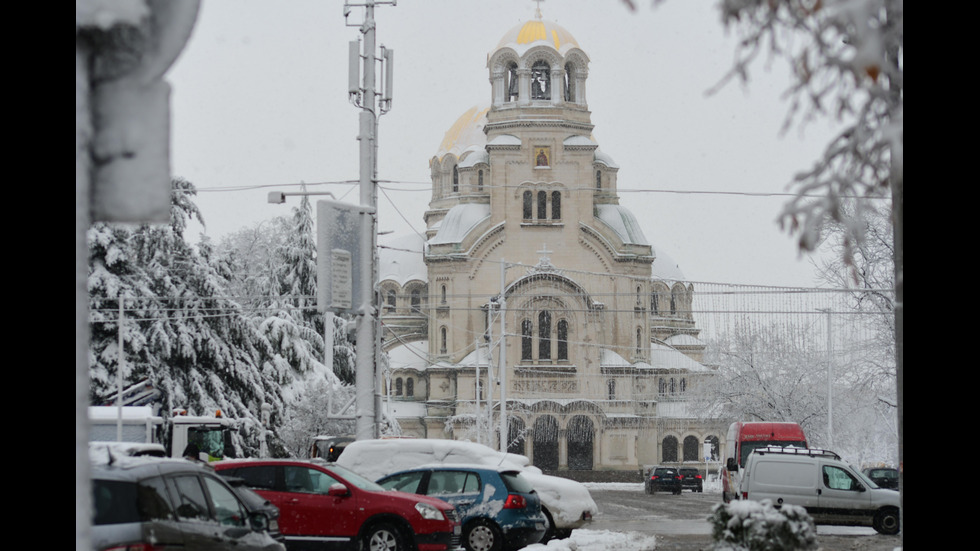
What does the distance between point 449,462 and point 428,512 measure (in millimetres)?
4072

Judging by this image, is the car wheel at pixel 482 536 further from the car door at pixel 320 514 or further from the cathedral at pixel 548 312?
the cathedral at pixel 548 312

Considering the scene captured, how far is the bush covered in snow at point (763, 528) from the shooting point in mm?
8406

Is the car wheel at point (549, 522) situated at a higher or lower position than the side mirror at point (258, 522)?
lower

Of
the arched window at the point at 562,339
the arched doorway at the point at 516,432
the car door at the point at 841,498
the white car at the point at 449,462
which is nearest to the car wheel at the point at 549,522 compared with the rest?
the white car at the point at 449,462

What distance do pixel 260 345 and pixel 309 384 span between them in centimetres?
235

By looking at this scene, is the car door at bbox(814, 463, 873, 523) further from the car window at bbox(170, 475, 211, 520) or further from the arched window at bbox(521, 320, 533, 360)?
the arched window at bbox(521, 320, 533, 360)

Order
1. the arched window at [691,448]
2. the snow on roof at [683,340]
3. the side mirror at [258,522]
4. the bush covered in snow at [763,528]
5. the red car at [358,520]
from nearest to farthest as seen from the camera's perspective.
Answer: the bush covered in snow at [763,528] < the side mirror at [258,522] < the red car at [358,520] < the arched window at [691,448] < the snow on roof at [683,340]

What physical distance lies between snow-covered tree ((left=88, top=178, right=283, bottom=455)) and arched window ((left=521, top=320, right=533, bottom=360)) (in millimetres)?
23645

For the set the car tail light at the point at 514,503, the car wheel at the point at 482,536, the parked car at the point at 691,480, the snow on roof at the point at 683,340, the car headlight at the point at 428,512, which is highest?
the snow on roof at the point at 683,340

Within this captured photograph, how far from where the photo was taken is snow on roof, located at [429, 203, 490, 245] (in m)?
68.2

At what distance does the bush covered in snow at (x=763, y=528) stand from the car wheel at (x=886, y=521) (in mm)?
12347

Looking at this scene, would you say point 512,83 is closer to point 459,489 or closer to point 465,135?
point 465,135

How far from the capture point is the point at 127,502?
9133mm
